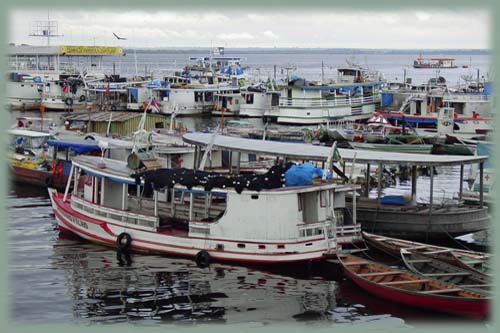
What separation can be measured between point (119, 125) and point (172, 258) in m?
18.3

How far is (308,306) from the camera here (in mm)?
18938

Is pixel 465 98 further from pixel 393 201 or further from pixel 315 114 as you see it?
pixel 393 201

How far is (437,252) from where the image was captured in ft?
A: 69.7

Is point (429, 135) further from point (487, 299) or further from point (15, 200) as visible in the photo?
point (487, 299)

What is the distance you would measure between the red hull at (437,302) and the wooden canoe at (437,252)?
196cm

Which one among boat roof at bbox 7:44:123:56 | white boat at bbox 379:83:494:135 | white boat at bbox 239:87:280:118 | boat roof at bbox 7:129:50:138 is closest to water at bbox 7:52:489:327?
boat roof at bbox 7:129:50:138

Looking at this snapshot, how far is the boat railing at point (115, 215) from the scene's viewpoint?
2300 centimetres

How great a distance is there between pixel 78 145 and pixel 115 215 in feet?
29.8

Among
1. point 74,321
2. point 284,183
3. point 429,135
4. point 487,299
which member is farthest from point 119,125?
point 487,299

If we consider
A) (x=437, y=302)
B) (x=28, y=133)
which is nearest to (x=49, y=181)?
(x=28, y=133)

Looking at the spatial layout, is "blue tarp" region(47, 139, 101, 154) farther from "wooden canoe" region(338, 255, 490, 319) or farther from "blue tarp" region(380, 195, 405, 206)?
"wooden canoe" region(338, 255, 490, 319)

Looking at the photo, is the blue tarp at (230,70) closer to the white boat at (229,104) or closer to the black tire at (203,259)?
the white boat at (229,104)

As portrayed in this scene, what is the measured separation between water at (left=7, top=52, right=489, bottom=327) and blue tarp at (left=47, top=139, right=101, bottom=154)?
310 inches

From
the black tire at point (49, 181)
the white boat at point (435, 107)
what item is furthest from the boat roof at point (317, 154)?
the white boat at point (435, 107)
